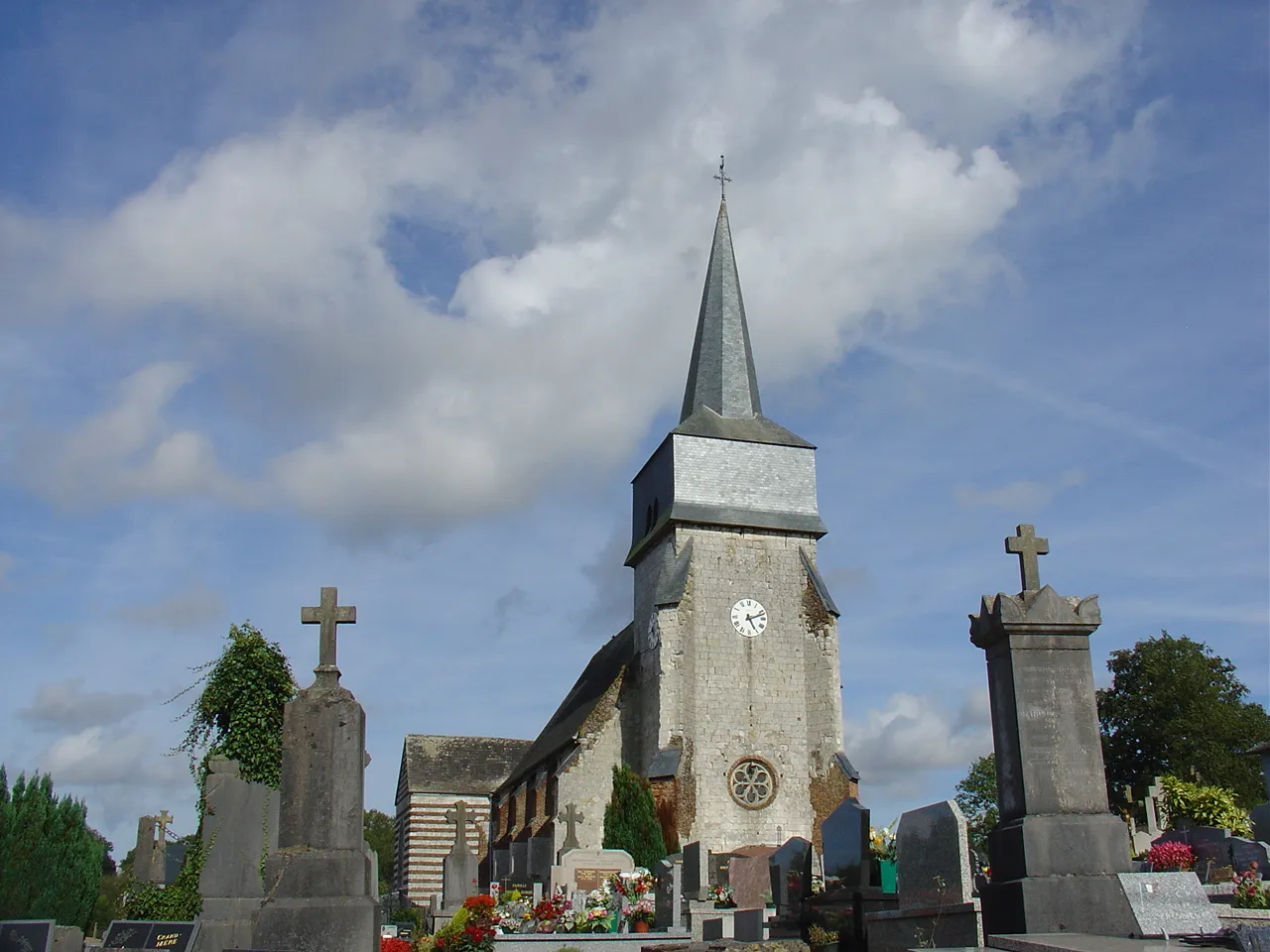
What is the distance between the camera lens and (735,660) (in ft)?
95.9

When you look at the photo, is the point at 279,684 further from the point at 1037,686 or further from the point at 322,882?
the point at 1037,686

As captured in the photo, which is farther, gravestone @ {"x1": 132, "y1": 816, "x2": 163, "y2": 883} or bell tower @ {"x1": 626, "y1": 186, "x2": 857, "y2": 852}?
bell tower @ {"x1": 626, "y1": 186, "x2": 857, "y2": 852}

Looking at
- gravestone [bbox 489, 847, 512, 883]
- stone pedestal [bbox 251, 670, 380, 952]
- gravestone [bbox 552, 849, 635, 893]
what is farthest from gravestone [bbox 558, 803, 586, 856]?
stone pedestal [bbox 251, 670, 380, 952]

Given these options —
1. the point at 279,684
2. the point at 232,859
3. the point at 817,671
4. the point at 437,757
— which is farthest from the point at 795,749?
the point at 437,757

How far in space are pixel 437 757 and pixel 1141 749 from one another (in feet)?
96.9

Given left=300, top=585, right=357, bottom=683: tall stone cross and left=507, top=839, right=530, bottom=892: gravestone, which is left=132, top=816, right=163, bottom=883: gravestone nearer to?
left=507, top=839, right=530, bottom=892: gravestone

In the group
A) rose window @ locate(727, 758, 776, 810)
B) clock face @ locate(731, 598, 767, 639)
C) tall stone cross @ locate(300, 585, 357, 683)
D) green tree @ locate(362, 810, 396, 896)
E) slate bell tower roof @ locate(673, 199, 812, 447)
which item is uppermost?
slate bell tower roof @ locate(673, 199, 812, 447)

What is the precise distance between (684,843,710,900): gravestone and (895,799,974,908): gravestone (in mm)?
7237

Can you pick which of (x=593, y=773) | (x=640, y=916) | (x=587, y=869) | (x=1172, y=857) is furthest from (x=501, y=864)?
(x=1172, y=857)

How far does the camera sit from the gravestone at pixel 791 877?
43.2 ft

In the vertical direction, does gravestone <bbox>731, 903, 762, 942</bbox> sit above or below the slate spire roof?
below

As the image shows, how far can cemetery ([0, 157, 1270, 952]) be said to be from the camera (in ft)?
27.4

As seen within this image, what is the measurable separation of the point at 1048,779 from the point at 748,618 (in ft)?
69.7

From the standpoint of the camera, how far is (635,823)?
26.6 m
